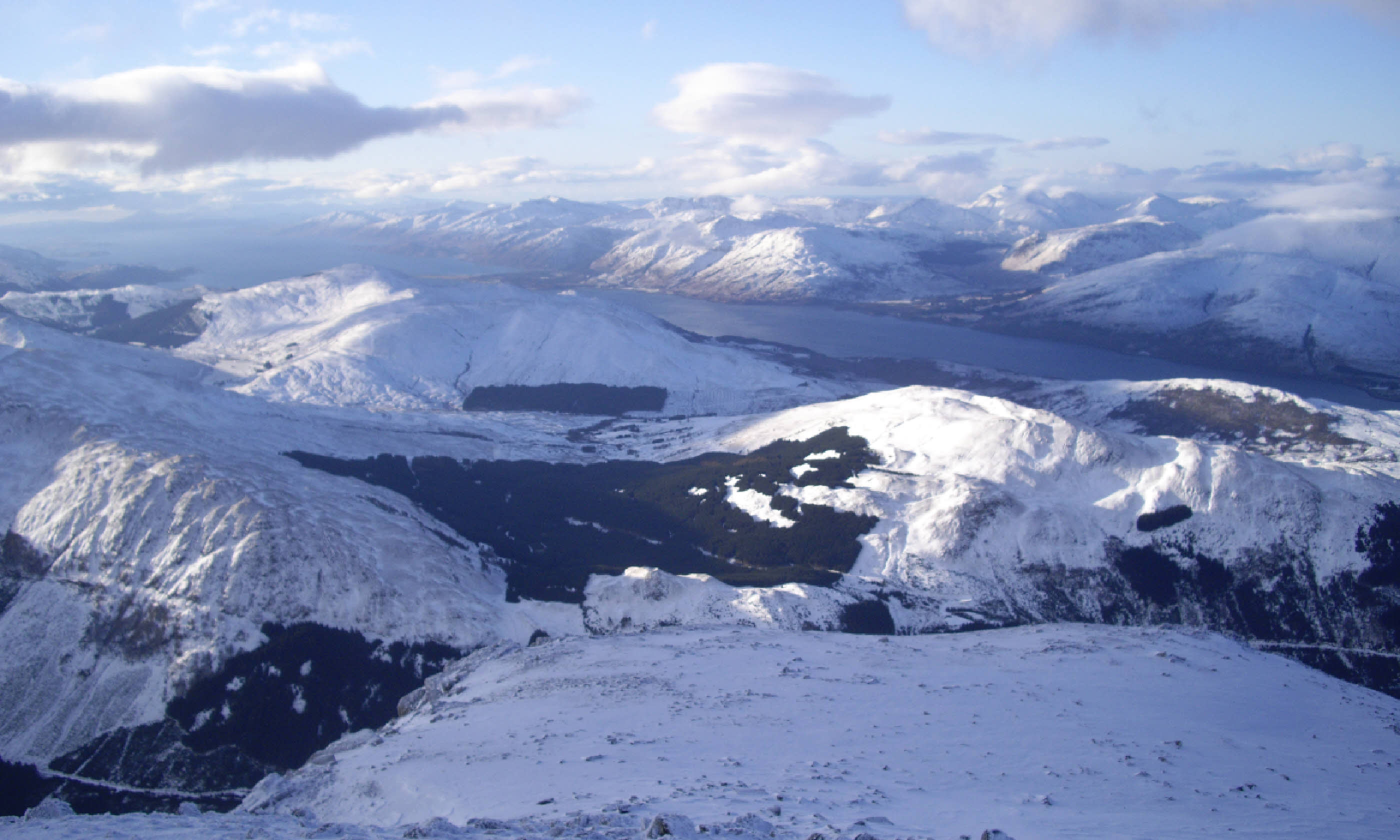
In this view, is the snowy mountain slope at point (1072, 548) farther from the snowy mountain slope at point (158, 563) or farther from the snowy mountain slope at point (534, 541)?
the snowy mountain slope at point (158, 563)

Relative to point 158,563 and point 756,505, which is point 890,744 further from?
point 158,563

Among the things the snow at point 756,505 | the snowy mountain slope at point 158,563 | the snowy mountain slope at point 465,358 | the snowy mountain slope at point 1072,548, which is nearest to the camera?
the snowy mountain slope at point 158,563

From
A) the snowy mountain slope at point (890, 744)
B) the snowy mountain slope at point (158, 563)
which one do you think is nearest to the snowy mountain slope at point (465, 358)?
the snowy mountain slope at point (158, 563)

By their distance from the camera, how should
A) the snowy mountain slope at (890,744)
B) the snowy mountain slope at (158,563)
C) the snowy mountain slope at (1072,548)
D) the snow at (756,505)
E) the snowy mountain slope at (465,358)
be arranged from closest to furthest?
the snowy mountain slope at (890,744), the snowy mountain slope at (158,563), the snowy mountain slope at (1072,548), the snow at (756,505), the snowy mountain slope at (465,358)

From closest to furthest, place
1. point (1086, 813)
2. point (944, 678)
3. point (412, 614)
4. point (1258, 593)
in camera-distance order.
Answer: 1. point (1086, 813)
2. point (944, 678)
3. point (412, 614)
4. point (1258, 593)

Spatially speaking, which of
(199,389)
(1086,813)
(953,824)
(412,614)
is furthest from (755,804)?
(199,389)

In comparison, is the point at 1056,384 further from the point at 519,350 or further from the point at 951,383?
the point at 519,350

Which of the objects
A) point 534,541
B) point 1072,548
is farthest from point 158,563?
point 1072,548
